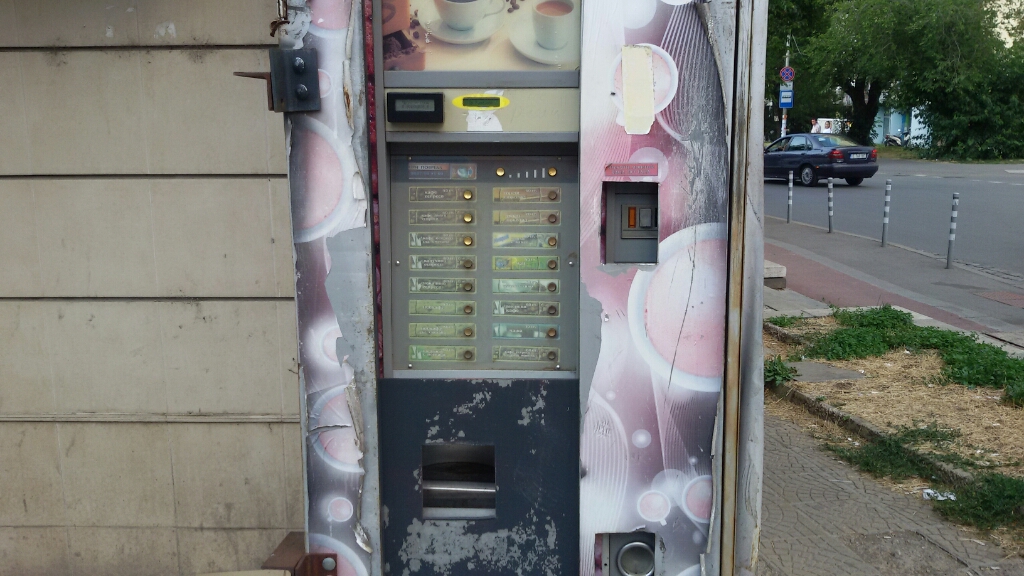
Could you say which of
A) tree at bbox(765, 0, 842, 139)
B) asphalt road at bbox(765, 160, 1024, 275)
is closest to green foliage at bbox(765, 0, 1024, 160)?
tree at bbox(765, 0, 842, 139)

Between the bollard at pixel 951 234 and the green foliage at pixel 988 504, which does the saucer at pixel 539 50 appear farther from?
the bollard at pixel 951 234

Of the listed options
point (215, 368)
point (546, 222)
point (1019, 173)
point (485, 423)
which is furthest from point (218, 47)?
point (1019, 173)

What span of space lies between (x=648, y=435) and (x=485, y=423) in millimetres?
517

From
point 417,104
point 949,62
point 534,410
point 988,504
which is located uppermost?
point 949,62

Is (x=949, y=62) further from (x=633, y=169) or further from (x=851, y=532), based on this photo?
(x=633, y=169)

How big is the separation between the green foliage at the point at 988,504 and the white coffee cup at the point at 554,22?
3.30 m

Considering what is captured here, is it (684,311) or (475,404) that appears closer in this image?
(684,311)

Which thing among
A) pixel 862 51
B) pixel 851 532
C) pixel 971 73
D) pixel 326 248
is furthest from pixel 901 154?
pixel 326 248

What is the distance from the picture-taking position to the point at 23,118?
3576 millimetres

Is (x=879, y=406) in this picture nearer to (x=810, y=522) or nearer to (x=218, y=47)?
(x=810, y=522)

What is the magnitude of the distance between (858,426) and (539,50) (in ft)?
13.3

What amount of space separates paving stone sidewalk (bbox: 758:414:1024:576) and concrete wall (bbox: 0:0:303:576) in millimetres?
2330

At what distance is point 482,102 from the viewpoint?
8.63ft

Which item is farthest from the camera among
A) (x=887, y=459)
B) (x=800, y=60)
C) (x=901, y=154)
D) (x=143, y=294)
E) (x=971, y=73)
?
(x=800, y=60)
